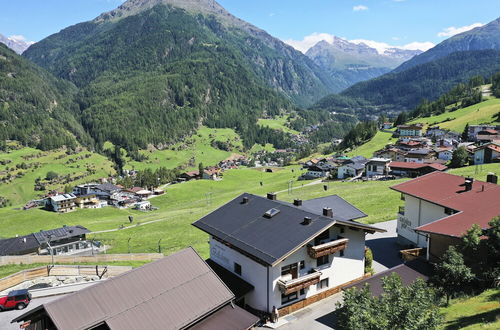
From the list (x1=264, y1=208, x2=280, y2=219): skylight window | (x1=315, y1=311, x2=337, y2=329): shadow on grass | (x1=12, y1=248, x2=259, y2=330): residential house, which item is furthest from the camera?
(x1=264, y1=208, x2=280, y2=219): skylight window

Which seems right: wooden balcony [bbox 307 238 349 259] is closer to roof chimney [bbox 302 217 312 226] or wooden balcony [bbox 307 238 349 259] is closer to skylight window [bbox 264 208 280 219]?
roof chimney [bbox 302 217 312 226]

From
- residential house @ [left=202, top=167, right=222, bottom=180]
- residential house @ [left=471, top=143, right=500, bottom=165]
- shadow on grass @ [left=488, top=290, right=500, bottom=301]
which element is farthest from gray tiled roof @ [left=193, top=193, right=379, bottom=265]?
residential house @ [left=202, top=167, right=222, bottom=180]

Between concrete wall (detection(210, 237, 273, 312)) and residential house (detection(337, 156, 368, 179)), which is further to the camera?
residential house (detection(337, 156, 368, 179))

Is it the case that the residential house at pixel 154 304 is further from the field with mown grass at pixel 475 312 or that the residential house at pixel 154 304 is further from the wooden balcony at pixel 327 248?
the field with mown grass at pixel 475 312

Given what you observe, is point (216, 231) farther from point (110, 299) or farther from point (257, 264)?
point (110, 299)

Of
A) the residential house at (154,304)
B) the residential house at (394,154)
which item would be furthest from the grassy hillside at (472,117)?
the residential house at (154,304)

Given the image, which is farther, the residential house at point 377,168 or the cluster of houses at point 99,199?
the cluster of houses at point 99,199

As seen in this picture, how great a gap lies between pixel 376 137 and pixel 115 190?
453ft

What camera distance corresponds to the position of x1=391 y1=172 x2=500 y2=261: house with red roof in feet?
94.5

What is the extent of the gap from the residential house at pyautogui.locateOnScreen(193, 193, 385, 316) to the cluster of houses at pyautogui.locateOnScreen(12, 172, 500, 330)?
0.09m

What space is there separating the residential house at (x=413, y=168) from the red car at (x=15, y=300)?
299ft

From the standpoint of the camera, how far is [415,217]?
38.5 m

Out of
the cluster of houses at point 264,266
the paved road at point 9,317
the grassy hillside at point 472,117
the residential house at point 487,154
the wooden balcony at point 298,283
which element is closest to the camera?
the cluster of houses at point 264,266

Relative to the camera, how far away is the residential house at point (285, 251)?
1064 inches
